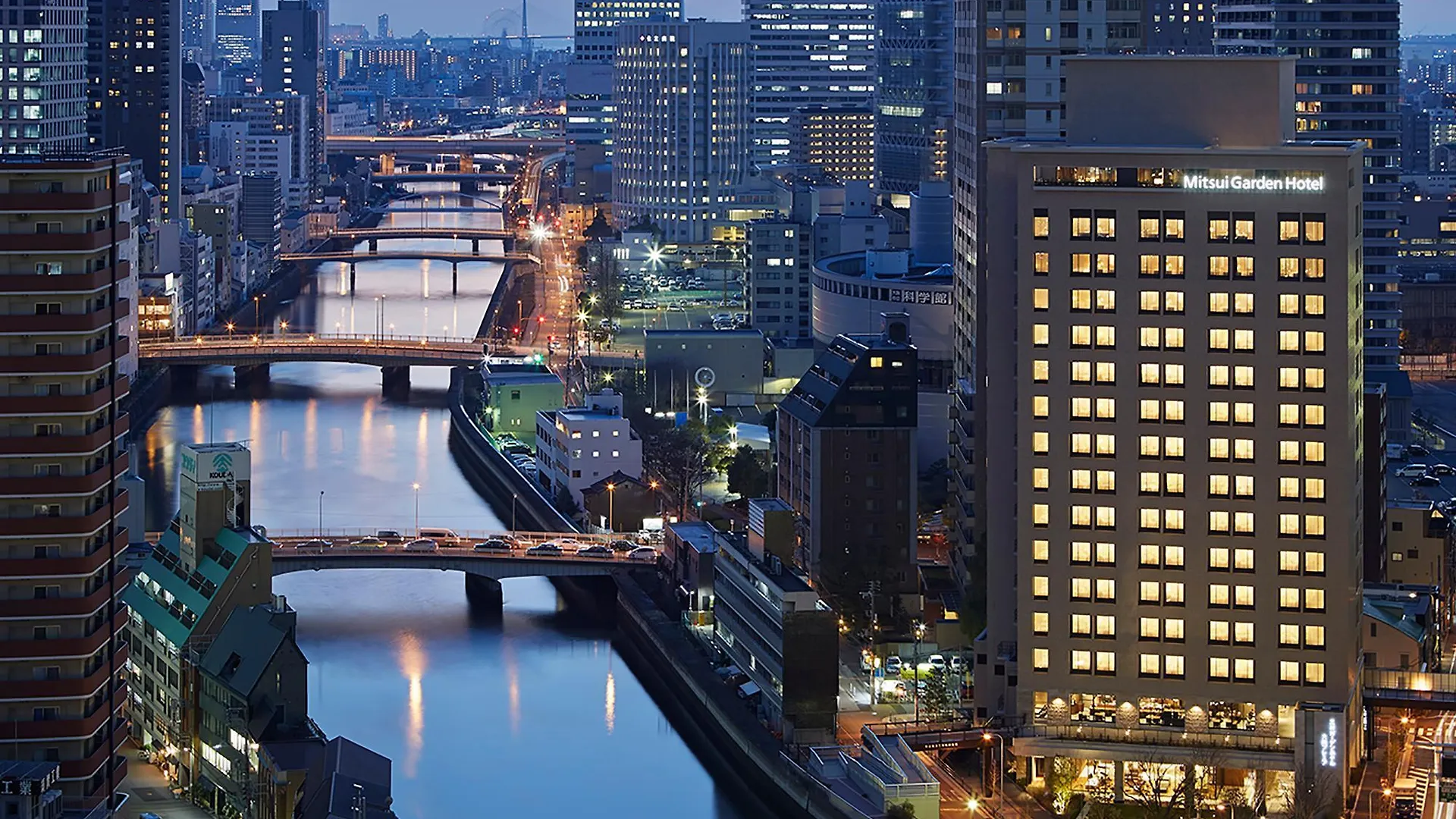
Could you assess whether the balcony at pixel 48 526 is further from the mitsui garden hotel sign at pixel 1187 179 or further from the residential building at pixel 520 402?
the residential building at pixel 520 402

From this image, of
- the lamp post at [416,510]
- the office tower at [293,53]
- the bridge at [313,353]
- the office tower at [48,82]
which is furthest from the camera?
the office tower at [293,53]

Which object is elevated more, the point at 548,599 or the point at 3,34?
the point at 3,34

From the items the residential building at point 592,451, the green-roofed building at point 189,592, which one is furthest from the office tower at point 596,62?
the green-roofed building at point 189,592

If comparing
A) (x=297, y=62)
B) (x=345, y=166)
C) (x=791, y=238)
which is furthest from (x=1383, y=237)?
(x=297, y=62)

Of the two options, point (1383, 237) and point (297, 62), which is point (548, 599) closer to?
point (1383, 237)

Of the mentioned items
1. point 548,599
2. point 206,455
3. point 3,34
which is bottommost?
point 548,599

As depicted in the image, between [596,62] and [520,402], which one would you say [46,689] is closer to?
[520,402]

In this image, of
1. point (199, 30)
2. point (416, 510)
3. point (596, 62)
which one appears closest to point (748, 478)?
point (416, 510)
